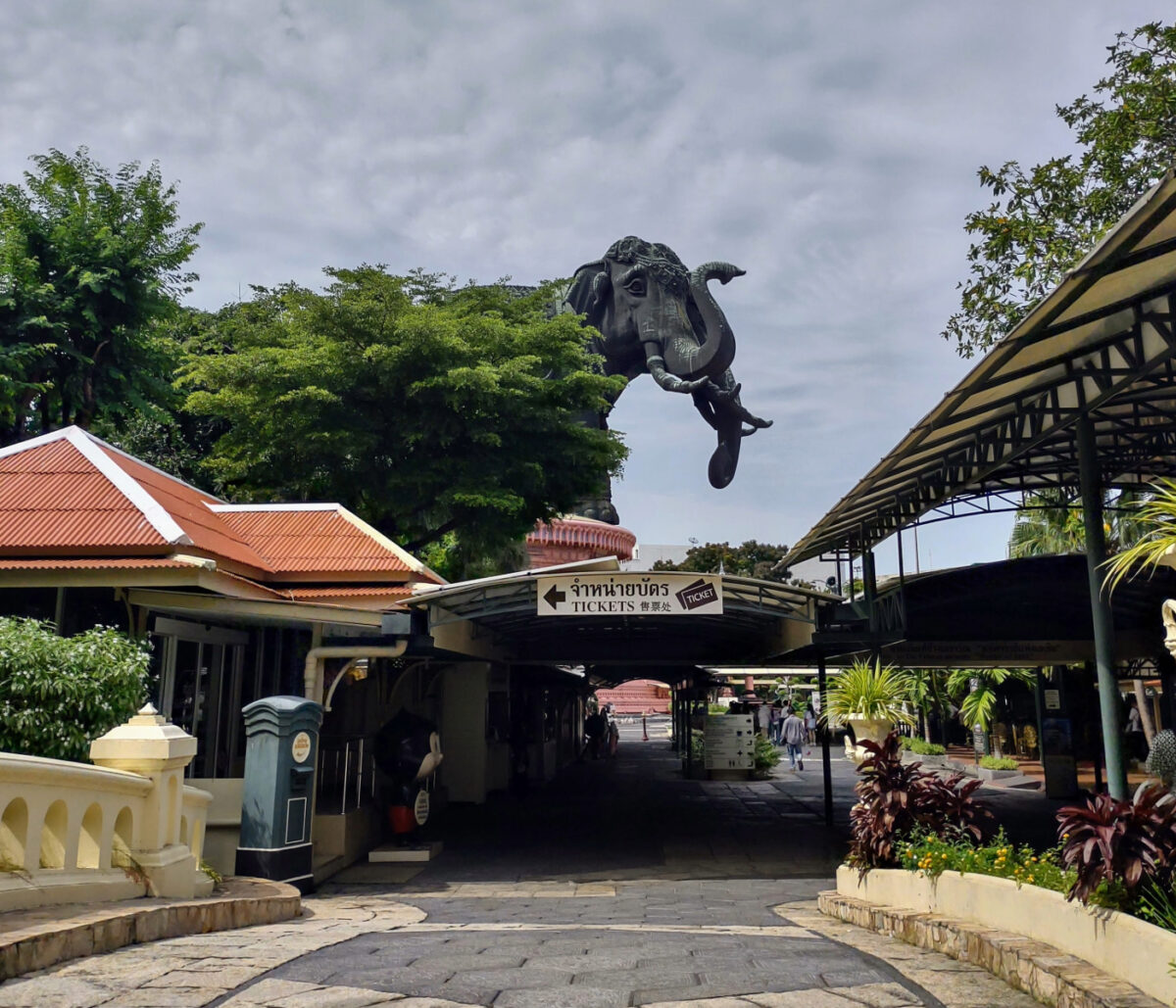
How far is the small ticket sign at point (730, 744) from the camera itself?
2734cm

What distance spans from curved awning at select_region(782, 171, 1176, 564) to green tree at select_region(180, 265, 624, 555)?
6037 millimetres

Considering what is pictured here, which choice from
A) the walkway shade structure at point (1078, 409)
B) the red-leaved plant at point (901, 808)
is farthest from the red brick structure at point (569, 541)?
the red-leaved plant at point (901, 808)

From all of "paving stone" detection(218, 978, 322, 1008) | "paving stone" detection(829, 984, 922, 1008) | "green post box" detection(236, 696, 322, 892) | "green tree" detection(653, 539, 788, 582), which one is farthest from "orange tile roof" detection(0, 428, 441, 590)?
"green tree" detection(653, 539, 788, 582)

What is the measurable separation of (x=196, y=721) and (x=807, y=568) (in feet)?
225

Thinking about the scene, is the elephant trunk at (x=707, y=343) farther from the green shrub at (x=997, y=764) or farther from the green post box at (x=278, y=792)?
the green post box at (x=278, y=792)

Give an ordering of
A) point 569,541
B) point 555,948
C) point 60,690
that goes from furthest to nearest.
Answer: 1. point 569,541
2. point 60,690
3. point 555,948

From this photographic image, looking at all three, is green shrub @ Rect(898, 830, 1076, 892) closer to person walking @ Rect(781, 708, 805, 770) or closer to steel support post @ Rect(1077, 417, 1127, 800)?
steel support post @ Rect(1077, 417, 1127, 800)

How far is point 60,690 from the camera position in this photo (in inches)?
347

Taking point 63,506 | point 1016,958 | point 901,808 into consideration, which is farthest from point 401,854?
point 1016,958

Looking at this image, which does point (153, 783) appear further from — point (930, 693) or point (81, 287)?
point (930, 693)

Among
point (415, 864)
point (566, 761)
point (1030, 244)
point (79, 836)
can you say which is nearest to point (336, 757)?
point (415, 864)

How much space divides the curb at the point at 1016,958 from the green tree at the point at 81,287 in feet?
55.6

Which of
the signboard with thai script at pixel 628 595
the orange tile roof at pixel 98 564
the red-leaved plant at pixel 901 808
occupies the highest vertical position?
the orange tile roof at pixel 98 564

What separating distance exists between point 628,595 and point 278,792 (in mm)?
4372
